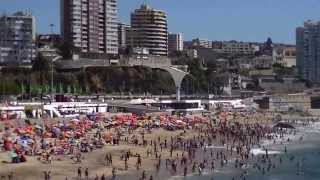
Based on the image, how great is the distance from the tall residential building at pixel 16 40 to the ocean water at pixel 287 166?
80687 millimetres

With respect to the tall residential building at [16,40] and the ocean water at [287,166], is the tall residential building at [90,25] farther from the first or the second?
the ocean water at [287,166]

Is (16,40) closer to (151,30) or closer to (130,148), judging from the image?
(151,30)

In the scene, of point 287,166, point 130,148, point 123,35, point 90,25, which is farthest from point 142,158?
point 123,35

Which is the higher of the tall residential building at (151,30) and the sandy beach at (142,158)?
the tall residential building at (151,30)

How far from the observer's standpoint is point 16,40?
458ft

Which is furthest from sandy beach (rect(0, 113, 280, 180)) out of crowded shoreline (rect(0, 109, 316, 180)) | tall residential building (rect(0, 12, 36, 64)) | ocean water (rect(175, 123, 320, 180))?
tall residential building (rect(0, 12, 36, 64))

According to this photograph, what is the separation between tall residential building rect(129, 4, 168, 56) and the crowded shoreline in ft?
337

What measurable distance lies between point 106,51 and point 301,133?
90294 millimetres

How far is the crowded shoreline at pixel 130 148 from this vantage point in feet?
130

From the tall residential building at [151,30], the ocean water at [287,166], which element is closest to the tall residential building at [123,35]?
the tall residential building at [151,30]

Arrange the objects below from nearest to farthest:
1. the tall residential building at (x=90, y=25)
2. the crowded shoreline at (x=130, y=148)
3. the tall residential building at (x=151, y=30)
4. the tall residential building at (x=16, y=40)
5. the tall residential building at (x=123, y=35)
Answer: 1. the crowded shoreline at (x=130, y=148)
2. the tall residential building at (x=16, y=40)
3. the tall residential building at (x=90, y=25)
4. the tall residential building at (x=151, y=30)
5. the tall residential building at (x=123, y=35)

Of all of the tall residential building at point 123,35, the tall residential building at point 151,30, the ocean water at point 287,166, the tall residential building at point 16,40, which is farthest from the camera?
the tall residential building at point 123,35

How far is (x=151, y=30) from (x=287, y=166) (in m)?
136

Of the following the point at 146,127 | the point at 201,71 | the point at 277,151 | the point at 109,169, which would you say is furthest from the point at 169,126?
the point at 201,71
